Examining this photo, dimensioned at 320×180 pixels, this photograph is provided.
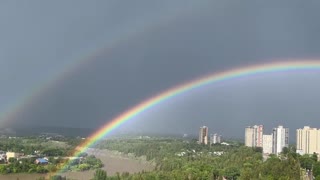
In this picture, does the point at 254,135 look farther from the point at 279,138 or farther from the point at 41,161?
the point at 41,161

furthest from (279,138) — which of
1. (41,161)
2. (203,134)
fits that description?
(41,161)

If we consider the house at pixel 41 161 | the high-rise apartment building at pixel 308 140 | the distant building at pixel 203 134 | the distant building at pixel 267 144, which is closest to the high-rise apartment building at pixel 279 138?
the distant building at pixel 267 144

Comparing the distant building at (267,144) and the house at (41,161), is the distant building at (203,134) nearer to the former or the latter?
the distant building at (267,144)

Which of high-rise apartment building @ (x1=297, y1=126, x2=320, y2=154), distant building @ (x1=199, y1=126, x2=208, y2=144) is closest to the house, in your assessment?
high-rise apartment building @ (x1=297, y1=126, x2=320, y2=154)

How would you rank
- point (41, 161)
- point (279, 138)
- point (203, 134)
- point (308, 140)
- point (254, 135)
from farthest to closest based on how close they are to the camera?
point (203, 134), point (254, 135), point (308, 140), point (279, 138), point (41, 161)

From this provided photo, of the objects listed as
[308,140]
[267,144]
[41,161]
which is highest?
[308,140]

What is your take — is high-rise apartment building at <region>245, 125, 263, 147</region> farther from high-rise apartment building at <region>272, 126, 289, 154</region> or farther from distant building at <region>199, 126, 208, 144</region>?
distant building at <region>199, 126, 208, 144</region>
